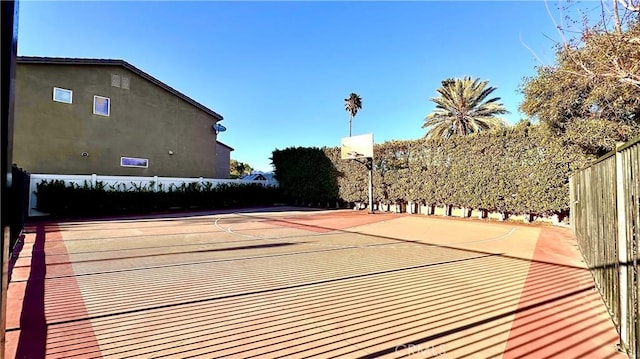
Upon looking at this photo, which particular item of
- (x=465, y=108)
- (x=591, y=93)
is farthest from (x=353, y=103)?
(x=591, y=93)

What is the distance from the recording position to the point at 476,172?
1256cm

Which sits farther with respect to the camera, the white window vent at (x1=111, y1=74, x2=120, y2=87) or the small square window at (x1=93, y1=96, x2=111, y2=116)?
the white window vent at (x1=111, y1=74, x2=120, y2=87)

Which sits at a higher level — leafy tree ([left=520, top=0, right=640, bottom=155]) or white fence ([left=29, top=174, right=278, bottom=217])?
leafy tree ([left=520, top=0, right=640, bottom=155])

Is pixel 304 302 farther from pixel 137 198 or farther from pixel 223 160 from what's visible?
pixel 223 160

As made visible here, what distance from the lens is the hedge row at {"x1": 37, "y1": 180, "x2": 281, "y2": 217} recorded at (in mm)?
12305

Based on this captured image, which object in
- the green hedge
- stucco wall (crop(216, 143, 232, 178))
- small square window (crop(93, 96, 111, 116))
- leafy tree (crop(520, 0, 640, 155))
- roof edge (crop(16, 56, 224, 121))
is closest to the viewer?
leafy tree (crop(520, 0, 640, 155))

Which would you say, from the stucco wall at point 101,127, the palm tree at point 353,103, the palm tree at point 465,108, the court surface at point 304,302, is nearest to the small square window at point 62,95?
the stucco wall at point 101,127

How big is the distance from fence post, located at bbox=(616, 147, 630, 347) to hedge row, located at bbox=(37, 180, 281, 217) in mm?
15820

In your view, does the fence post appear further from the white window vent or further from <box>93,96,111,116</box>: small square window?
the white window vent

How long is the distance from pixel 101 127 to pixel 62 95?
1.86 m

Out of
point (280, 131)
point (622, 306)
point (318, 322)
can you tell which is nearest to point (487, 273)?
point (622, 306)

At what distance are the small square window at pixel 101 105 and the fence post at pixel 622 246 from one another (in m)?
17.7

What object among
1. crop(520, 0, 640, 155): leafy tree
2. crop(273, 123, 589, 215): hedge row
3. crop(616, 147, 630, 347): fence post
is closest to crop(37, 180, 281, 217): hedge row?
crop(273, 123, 589, 215): hedge row

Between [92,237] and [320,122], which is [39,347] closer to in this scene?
[92,237]
